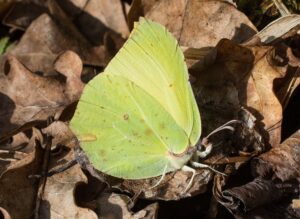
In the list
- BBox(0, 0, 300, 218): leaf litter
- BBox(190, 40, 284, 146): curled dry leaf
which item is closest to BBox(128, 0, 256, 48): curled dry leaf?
BBox(0, 0, 300, 218): leaf litter

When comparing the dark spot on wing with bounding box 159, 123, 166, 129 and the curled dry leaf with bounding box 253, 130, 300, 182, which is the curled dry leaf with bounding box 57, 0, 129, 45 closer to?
the dark spot on wing with bounding box 159, 123, 166, 129

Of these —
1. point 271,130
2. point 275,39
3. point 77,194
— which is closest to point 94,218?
point 77,194

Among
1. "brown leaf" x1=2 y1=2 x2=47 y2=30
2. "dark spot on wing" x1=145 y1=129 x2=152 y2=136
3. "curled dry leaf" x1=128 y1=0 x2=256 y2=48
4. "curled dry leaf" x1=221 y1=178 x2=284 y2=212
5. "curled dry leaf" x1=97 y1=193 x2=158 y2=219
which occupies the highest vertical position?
"curled dry leaf" x1=128 y1=0 x2=256 y2=48

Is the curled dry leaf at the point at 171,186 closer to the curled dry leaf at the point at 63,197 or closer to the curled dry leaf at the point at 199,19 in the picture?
the curled dry leaf at the point at 63,197

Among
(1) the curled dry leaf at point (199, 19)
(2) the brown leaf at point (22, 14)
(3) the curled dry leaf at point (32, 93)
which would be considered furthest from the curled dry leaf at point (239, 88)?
(2) the brown leaf at point (22, 14)

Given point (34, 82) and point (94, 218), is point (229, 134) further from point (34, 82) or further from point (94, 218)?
point (34, 82)
